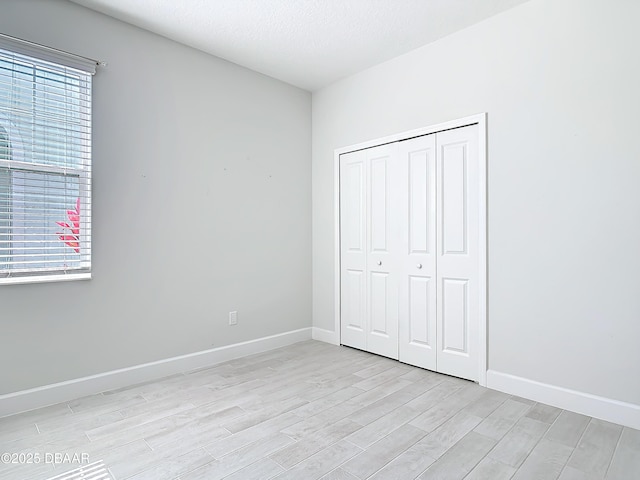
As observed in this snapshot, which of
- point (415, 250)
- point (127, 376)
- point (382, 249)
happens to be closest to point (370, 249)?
point (382, 249)

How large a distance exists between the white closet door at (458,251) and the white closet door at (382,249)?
48 cm

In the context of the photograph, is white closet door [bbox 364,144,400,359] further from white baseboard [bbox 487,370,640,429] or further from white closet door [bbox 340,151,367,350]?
white baseboard [bbox 487,370,640,429]

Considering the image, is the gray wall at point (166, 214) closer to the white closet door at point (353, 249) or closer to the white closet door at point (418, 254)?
the white closet door at point (353, 249)

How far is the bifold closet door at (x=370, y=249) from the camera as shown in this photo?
143 inches

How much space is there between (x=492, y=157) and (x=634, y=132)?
0.85 m

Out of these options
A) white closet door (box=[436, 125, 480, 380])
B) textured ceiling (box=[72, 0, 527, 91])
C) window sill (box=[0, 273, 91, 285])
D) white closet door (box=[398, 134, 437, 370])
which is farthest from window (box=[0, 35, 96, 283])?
white closet door (box=[436, 125, 480, 380])

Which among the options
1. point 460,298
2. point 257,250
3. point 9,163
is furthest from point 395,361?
point 9,163

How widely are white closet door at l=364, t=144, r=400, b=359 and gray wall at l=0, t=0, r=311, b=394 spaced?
0.88m

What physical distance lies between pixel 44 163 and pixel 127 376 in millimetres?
1685

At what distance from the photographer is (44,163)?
8.52 feet

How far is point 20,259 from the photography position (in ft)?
8.23

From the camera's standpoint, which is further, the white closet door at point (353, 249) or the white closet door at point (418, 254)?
the white closet door at point (353, 249)

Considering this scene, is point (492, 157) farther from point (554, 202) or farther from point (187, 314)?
point (187, 314)

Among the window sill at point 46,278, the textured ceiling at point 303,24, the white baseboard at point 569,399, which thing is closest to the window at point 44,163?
the window sill at point 46,278
